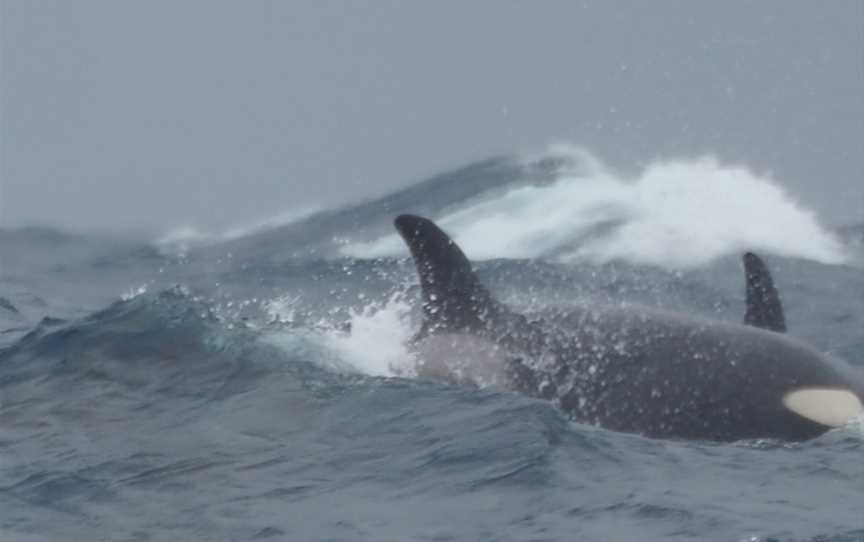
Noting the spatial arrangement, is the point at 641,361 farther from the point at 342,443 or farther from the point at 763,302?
the point at 342,443

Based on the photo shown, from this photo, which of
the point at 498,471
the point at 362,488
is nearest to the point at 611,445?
the point at 498,471

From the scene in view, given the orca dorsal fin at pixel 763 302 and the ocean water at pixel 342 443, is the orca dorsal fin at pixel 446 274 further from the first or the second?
the orca dorsal fin at pixel 763 302

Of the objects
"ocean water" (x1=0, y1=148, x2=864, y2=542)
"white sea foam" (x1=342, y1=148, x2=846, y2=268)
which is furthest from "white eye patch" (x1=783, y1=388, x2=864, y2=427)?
"white sea foam" (x1=342, y1=148, x2=846, y2=268)

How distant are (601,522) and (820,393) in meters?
2.80

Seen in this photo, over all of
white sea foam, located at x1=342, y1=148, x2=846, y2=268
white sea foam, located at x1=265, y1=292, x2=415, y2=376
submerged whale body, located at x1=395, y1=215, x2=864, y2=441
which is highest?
white sea foam, located at x1=342, y1=148, x2=846, y2=268

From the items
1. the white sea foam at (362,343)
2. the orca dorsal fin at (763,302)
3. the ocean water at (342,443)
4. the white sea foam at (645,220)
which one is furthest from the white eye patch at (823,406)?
the white sea foam at (645,220)

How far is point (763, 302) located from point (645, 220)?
12305 mm

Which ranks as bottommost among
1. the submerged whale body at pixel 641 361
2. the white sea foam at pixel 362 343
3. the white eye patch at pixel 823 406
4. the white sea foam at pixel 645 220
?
the white eye patch at pixel 823 406

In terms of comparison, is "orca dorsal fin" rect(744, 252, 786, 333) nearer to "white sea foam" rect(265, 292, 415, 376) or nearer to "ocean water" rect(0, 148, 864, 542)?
"ocean water" rect(0, 148, 864, 542)

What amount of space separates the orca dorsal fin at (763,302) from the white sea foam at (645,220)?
9600 mm

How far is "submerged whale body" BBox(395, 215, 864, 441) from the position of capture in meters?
12.1

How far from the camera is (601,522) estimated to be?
9.91 meters

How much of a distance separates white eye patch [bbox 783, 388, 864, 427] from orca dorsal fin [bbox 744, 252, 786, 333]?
4.96ft

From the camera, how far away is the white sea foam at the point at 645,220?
79.4ft
